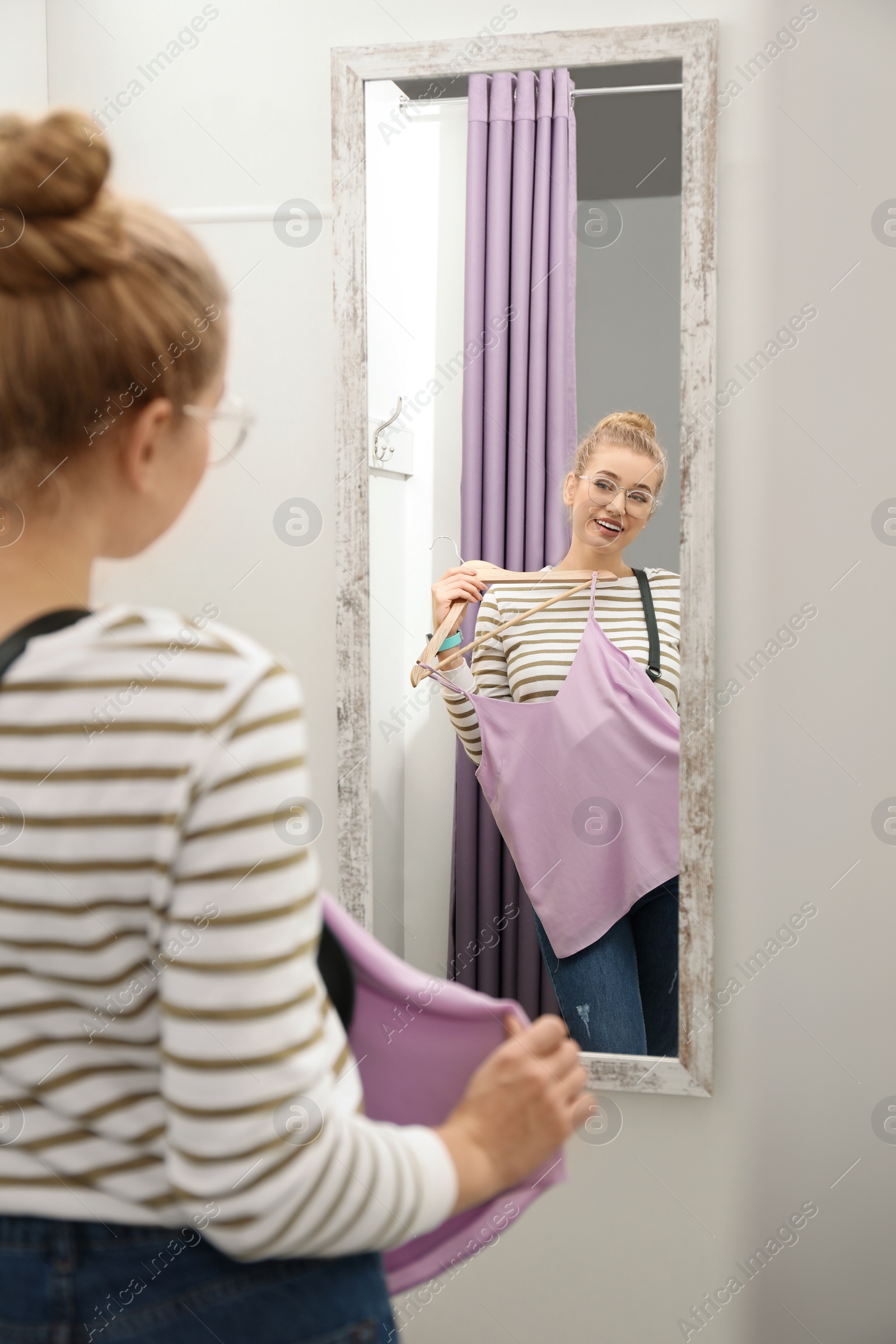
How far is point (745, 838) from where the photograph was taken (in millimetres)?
1311

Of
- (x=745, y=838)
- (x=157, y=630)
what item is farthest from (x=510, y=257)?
(x=157, y=630)

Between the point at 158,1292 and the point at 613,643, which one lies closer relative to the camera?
the point at 158,1292

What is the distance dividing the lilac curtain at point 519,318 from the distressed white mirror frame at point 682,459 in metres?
0.06

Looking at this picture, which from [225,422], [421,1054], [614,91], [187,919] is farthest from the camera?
[614,91]

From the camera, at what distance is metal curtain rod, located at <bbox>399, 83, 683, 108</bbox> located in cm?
124

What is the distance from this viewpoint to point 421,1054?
2.39 ft

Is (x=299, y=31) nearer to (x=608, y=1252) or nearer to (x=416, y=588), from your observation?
(x=416, y=588)

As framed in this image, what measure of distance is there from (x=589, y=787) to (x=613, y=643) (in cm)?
18

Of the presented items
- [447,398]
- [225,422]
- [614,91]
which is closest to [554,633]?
[447,398]

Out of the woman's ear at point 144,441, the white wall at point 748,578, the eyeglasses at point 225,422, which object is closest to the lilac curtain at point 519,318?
the white wall at point 748,578

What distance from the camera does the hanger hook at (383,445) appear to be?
1.33 metres

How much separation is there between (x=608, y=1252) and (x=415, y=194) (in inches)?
53.3

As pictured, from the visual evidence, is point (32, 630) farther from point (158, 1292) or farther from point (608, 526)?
point (608, 526)

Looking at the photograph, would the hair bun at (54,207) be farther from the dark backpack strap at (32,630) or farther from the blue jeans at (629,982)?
the blue jeans at (629,982)
